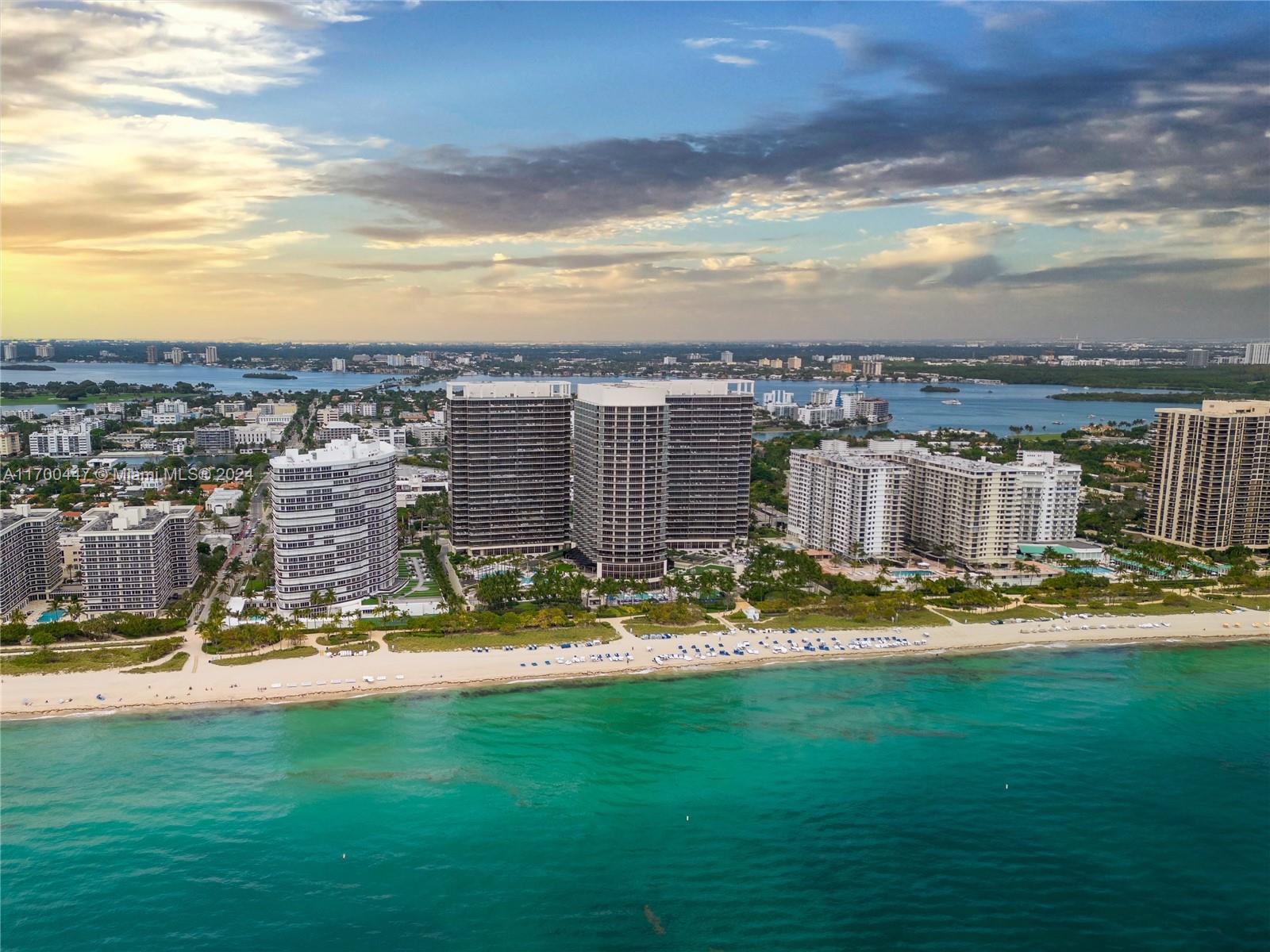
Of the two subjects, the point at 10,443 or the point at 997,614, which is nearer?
the point at 997,614

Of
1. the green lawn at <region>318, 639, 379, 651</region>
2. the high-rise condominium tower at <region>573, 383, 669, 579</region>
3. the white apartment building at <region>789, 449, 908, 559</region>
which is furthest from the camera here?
the white apartment building at <region>789, 449, 908, 559</region>

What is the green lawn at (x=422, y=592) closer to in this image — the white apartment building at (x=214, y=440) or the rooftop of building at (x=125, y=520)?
the rooftop of building at (x=125, y=520)

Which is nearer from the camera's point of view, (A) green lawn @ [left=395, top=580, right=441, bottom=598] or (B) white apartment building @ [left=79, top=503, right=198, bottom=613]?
(B) white apartment building @ [left=79, top=503, right=198, bottom=613]

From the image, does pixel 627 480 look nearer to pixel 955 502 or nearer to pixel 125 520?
pixel 955 502

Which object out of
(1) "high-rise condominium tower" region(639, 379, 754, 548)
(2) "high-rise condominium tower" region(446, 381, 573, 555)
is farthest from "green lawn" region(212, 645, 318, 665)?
(1) "high-rise condominium tower" region(639, 379, 754, 548)

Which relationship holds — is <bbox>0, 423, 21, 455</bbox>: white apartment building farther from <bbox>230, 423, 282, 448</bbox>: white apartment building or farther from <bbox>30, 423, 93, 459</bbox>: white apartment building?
<bbox>230, 423, 282, 448</bbox>: white apartment building

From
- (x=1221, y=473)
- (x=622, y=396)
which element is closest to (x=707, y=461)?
(x=622, y=396)
